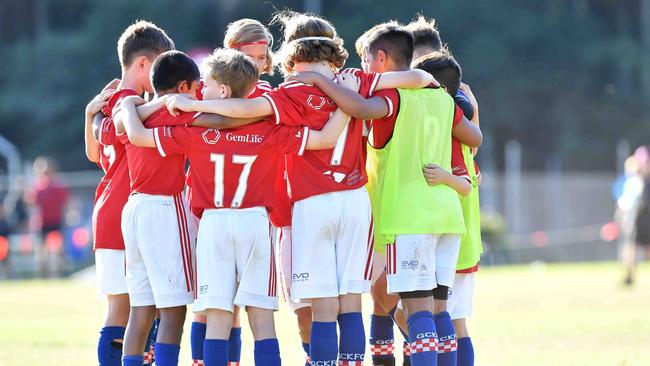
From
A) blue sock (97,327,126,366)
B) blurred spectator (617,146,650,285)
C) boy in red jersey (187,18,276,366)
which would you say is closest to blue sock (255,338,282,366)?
boy in red jersey (187,18,276,366)

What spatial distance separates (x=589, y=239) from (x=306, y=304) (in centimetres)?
2606

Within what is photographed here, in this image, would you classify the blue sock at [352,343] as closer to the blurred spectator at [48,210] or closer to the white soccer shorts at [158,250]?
the white soccer shorts at [158,250]

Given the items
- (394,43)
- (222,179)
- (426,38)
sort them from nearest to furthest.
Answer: (222,179)
(394,43)
(426,38)

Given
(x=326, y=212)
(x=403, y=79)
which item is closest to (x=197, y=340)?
(x=326, y=212)

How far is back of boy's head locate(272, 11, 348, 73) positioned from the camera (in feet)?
22.8

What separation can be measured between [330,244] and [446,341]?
0.82 meters

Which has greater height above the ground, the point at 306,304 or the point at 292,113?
the point at 292,113

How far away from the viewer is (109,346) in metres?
7.24

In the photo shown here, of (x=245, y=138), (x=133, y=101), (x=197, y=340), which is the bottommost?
(x=197, y=340)

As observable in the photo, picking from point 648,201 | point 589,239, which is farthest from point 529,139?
point 648,201

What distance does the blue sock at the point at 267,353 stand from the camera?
21.9 feet

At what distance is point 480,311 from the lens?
14.1 metres

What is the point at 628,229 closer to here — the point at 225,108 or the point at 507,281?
the point at 507,281

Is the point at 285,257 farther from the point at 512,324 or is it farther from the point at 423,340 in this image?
the point at 512,324
